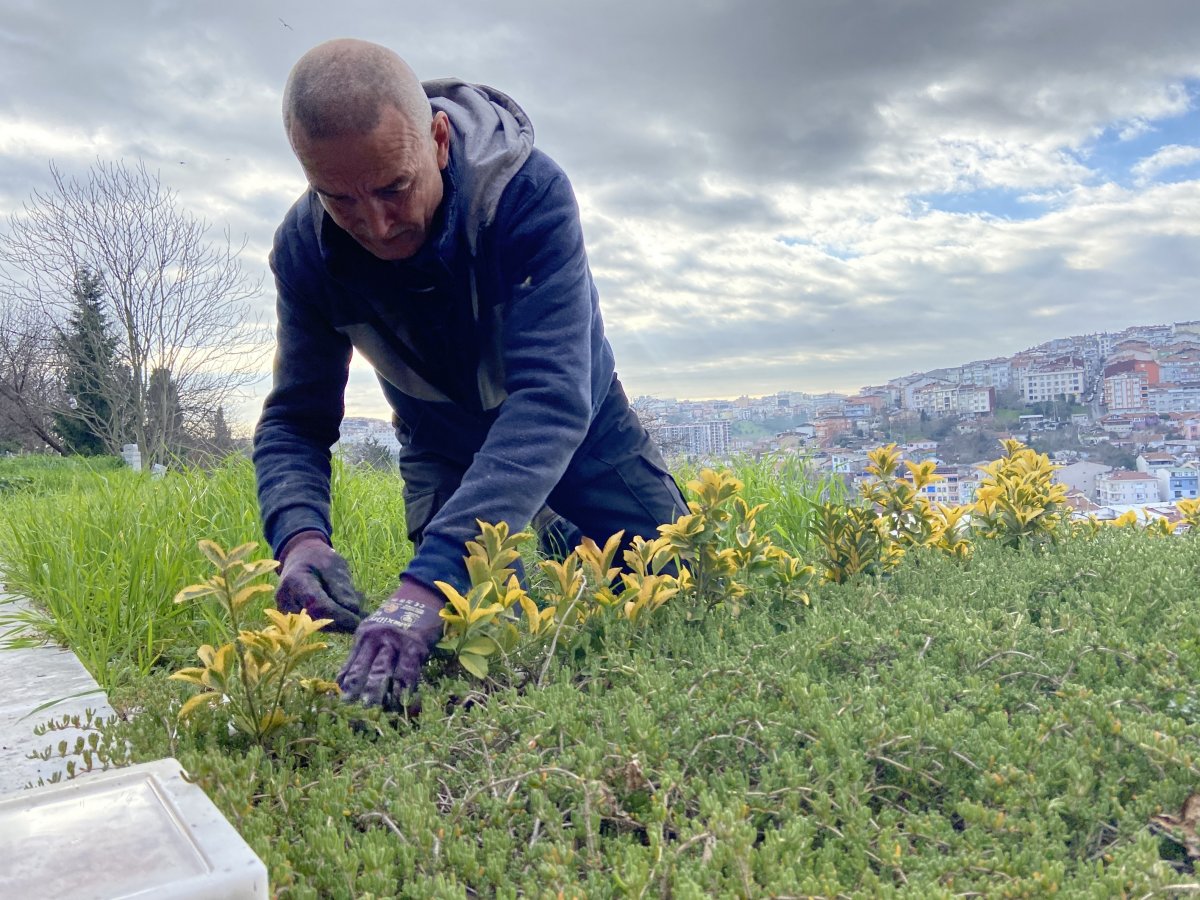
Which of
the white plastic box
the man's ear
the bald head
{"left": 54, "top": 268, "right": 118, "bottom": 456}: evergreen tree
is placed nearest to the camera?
the white plastic box

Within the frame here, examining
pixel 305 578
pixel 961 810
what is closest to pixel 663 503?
pixel 305 578

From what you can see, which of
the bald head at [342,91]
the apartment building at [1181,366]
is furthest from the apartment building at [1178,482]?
the bald head at [342,91]

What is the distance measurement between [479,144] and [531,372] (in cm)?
70

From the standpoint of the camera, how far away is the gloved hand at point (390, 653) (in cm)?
190

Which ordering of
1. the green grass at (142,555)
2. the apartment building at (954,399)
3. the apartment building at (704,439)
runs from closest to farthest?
the green grass at (142,555), the apartment building at (954,399), the apartment building at (704,439)

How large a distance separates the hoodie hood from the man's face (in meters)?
0.09

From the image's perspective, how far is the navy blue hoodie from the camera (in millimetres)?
2316

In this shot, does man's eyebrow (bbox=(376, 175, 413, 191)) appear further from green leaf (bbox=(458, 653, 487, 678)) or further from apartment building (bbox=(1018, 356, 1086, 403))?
apartment building (bbox=(1018, 356, 1086, 403))

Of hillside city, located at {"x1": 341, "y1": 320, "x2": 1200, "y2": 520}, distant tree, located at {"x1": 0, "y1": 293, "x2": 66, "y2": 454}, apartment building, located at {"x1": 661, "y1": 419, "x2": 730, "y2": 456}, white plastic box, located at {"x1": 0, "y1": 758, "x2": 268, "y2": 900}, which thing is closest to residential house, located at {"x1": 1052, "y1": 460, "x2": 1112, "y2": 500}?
hillside city, located at {"x1": 341, "y1": 320, "x2": 1200, "y2": 520}

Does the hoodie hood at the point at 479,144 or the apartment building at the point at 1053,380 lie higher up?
the hoodie hood at the point at 479,144

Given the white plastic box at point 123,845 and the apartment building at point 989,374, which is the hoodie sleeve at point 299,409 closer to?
the white plastic box at point 123,845

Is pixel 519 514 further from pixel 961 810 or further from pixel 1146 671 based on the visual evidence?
pixel 1146 671

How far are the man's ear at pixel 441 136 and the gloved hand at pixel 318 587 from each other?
1.12 metres

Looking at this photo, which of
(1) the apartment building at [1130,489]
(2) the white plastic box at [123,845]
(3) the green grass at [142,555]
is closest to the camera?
(2) the white plastic box at [123,845]
